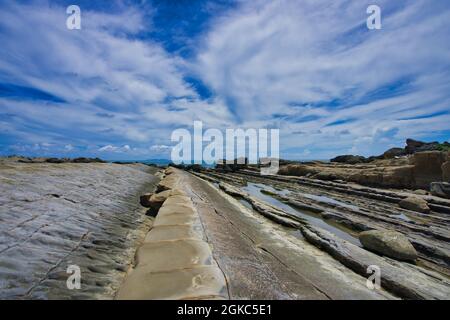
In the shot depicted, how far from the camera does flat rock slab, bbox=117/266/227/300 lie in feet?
9.52

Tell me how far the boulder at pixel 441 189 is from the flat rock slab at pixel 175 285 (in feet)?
60.5

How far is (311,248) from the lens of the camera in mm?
6461

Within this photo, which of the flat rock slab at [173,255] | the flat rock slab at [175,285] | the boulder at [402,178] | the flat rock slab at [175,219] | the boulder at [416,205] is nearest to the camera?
the flat rock slab at [175,285]

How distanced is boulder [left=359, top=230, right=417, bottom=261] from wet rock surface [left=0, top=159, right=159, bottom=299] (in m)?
6.49

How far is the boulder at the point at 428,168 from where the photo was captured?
19438 mm

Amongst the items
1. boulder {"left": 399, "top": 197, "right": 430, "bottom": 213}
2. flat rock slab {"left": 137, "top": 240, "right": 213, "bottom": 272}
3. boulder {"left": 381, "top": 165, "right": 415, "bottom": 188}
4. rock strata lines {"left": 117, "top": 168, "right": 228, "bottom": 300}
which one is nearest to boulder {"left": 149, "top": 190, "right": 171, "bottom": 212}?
rock strata lines {"left": 117, "top": 168, "right": 228, "bottom": 300}

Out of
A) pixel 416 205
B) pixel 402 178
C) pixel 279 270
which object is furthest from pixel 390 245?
pixel 402 178

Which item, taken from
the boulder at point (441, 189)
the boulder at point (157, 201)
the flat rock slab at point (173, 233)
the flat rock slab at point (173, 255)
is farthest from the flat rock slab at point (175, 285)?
the boulder at point (441, 189)

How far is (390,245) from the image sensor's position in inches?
255

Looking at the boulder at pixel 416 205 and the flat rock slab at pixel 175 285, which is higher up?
the flat rock slab at pixel 175 285

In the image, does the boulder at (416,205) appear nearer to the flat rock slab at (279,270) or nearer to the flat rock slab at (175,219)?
the flat rock slab at (279,270)

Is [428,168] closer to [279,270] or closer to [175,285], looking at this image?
[279,270]

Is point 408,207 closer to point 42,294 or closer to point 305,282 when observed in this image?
point 305,282

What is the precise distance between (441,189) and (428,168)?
5236 millimetres
